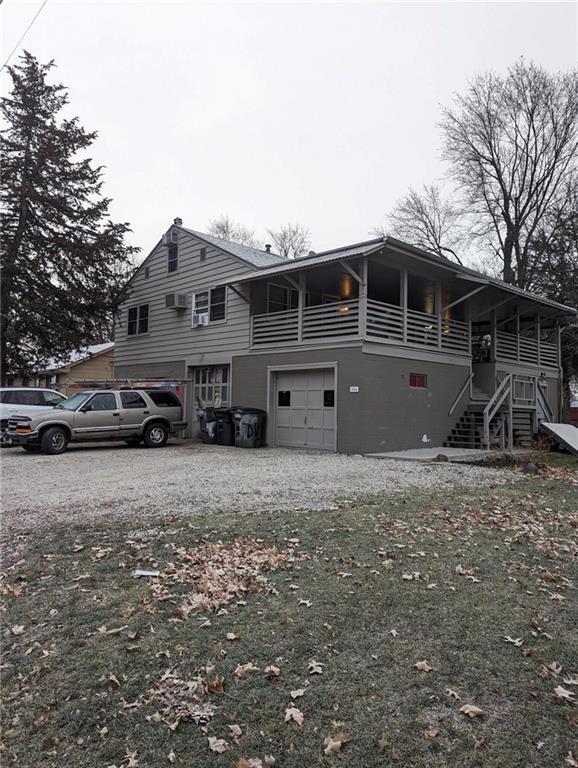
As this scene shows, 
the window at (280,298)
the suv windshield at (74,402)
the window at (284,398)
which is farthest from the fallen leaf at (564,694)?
the window at (280,298)

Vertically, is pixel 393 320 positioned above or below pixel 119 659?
above

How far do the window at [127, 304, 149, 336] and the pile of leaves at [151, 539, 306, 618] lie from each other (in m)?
18.9

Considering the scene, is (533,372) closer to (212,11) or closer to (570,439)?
(570,439)

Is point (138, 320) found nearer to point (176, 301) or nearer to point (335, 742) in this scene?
point (176, 301)

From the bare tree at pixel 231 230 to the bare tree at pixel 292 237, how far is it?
6.51 feet

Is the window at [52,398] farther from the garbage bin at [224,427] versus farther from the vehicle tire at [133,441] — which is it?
the garbage bin at [224,427]

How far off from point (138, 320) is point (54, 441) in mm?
10654

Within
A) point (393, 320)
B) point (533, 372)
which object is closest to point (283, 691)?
point (393, 320)

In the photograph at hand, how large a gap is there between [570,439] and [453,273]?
6.16m

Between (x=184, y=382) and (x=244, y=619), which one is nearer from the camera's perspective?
(x=244, y=619)

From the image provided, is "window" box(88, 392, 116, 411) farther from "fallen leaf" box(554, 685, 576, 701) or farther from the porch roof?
"fallen leaf" box(554, 685, 576, 701)

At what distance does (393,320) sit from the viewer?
15.4 m

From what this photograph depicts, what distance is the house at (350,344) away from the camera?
1449cm

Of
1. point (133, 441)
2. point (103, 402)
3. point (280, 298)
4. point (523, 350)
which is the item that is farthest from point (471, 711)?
point (523, 350)
